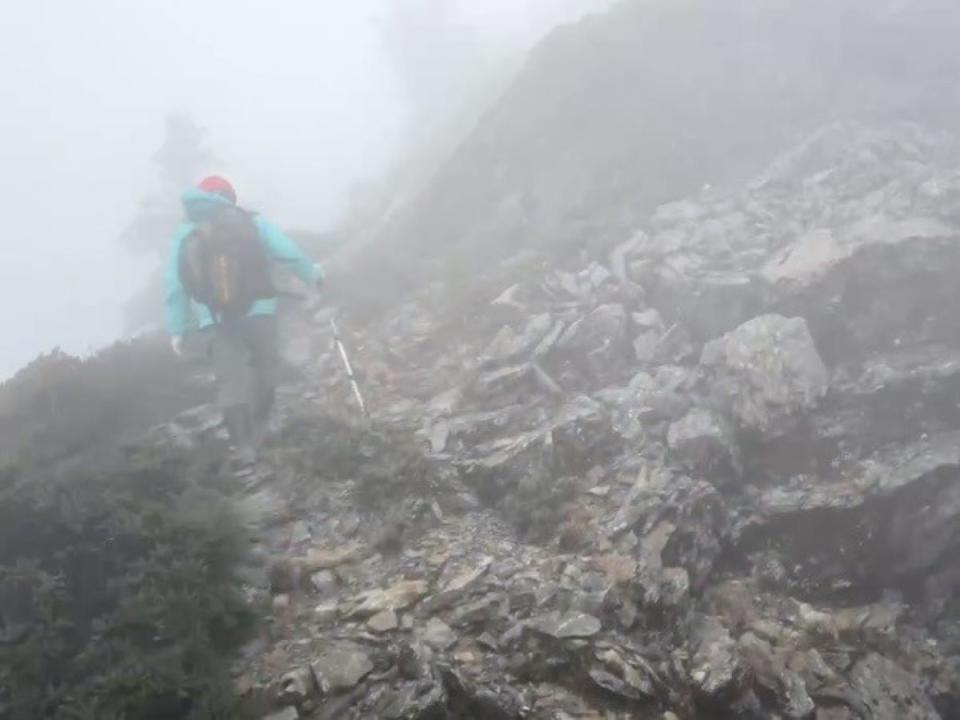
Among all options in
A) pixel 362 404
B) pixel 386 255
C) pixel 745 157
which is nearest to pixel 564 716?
pixel 362 404

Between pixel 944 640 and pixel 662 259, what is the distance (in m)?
7.44

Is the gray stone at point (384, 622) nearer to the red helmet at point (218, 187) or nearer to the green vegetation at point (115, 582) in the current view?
the green vegetation at point (115, 582)

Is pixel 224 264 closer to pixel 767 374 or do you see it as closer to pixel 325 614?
pixel 325 614

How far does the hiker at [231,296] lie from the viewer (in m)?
9.95

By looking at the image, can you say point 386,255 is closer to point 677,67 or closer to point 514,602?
point 677,67

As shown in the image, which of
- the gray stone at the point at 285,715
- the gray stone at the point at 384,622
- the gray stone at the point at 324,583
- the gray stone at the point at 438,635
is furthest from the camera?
the gray stone at the point at 324,583

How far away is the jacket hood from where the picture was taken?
10.1 m

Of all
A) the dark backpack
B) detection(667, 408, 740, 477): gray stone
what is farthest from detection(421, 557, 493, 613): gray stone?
the dark backpack

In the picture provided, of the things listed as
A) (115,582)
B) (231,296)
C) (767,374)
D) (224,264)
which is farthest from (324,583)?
(767,374)

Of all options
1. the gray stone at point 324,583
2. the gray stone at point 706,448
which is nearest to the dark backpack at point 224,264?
the gray stone at point 324,583

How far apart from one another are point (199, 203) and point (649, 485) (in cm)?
703

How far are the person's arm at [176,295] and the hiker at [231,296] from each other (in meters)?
0.01

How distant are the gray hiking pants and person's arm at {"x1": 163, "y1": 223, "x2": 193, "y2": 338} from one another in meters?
0.52

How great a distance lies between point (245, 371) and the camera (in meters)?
10.4
